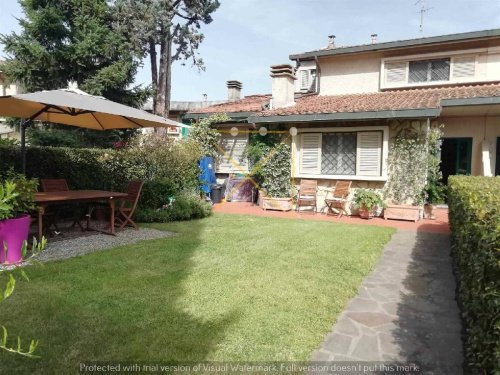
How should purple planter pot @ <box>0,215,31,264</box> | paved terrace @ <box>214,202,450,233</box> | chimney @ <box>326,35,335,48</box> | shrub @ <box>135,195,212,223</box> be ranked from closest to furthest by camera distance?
purple planter pot @ <box>0,215,31,264</box>, shrub @ <box>135,195,212,223</box>, paved terrace @ <box>214,202,450,233</box>, chimney @ <box>326,35,335,48</box>

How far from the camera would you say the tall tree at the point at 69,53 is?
15.0 meters

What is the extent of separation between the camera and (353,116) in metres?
10.7

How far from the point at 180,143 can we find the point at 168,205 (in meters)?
2.81

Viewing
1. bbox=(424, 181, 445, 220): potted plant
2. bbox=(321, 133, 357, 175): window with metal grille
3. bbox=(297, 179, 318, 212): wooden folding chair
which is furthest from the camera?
bbox=(297, 179, 318, 212): wooden folding chair

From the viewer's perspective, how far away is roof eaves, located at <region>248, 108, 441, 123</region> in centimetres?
980

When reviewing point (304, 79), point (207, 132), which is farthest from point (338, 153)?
point (304, 79)

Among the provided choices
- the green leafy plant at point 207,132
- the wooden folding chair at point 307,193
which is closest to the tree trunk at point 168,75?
the green leafy plant at point 207,132

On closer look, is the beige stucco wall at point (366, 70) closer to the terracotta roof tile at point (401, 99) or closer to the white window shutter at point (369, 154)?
the terracotta roof tile at point (401, 99)

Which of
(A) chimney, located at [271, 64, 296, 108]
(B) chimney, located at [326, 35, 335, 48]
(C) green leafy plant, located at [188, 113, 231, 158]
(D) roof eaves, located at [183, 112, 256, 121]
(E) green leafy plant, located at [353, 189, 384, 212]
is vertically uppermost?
(B) chimney, located at [326, 35, 335, 48]

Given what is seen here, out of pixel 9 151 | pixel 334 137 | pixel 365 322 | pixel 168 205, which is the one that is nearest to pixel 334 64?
pixel 334 137

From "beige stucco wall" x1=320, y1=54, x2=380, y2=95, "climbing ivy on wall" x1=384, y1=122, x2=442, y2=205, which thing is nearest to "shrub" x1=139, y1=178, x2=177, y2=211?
"climbing ivy on wall" x1=384, y1=122, x2=442, y2=205

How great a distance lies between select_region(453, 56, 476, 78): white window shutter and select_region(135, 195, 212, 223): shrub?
9832mm

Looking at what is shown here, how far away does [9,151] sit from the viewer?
8992 millimetres

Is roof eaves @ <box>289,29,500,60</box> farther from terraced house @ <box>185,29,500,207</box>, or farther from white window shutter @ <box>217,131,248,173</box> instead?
white window shutter @ <box>217,131,248,173</box>
